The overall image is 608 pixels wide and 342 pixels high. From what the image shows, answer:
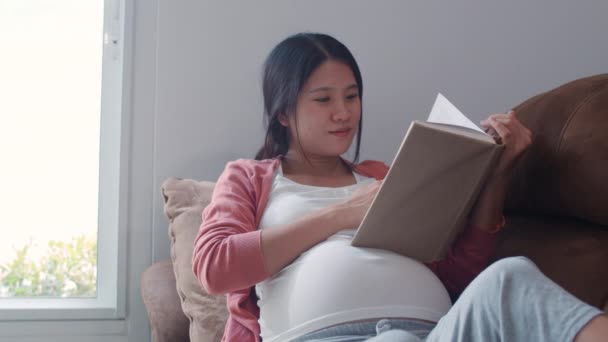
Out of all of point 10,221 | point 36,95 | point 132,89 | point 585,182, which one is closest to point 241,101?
point 132,89

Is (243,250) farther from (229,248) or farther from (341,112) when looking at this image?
(341,112)

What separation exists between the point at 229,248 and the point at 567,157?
1.84 ft

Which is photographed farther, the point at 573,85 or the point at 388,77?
the point at 388,77

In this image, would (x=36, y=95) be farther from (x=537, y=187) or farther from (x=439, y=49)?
(x=537, y=187)

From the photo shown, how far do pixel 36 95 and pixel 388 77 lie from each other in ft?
3.23

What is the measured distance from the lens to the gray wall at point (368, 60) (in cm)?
177

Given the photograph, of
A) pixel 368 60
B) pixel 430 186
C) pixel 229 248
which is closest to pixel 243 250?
pixel 229 248

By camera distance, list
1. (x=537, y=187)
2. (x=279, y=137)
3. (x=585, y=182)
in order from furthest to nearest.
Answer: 1. (x=279, y=137)
2. (x=537, y=187)
3. (x=585, y=182)

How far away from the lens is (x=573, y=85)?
3.87 feet

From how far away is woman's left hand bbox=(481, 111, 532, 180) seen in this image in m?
1.09

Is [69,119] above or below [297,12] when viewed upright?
below

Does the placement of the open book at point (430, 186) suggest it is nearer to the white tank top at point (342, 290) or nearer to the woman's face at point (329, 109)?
the white tank top at point (342, 290)

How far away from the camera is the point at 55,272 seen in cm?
189

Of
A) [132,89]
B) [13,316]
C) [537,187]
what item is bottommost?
[13,316]
